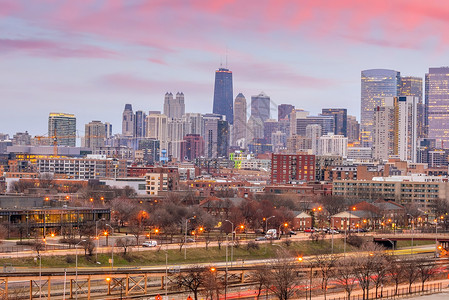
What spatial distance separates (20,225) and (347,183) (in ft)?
303

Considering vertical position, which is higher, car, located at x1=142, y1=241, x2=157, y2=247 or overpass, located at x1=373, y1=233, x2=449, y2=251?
car, located at x1=142, y1=241, x2=157, y2=247

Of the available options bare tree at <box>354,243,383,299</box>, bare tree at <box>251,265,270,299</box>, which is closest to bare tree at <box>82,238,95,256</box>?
bare tree at <box>251,265,270,299</box>

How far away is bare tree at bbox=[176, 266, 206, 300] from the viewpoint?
73.9 m

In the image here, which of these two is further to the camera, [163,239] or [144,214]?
[144,214]

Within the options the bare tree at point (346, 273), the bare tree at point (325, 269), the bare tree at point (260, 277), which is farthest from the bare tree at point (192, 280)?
the bare tree at point (346, 273)

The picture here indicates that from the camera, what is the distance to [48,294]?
68.9 m

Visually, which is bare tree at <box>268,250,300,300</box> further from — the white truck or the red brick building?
the red brick building

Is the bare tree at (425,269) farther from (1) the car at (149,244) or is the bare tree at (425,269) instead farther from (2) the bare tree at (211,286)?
(1) the car at (149,244)

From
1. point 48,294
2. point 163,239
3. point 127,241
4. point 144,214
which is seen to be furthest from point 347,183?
point 48,294

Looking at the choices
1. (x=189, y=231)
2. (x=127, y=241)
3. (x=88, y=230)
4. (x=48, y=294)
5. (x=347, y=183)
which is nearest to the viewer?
(x=48, y=294)

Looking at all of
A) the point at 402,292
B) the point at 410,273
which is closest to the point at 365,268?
the point at 402,292

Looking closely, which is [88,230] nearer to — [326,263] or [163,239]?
[163,239]

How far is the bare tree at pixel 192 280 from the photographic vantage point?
73875 millimetres

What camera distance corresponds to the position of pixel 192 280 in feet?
242
